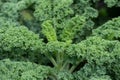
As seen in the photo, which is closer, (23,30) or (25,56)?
(23,30)

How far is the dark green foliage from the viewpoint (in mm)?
3402

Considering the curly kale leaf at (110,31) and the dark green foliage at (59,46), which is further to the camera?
the curly kale leaf at (110,31)

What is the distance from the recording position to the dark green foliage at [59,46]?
340 cm

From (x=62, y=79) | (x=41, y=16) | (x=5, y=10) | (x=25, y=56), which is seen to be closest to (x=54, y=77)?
(x=62, y=79)

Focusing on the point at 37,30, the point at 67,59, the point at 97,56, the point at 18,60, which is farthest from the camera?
the point at 37,30

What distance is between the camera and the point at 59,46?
3.42 metres

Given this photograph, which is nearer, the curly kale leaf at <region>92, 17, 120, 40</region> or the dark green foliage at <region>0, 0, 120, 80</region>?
the dark green foliage at <region>0, 0, 120, 80</region>

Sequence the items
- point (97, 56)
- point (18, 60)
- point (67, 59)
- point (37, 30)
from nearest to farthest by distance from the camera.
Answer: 1. point (97, 56)
2. point (67, 59)
3. point (18, 60)
4. point (37, 30)

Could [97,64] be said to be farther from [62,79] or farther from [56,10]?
[56,10]

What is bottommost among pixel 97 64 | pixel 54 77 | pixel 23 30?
pixel 54 77

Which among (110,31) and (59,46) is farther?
(110,31)

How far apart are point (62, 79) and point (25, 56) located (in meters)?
0.73

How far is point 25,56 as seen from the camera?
4.01 meters

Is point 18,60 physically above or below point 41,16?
below
